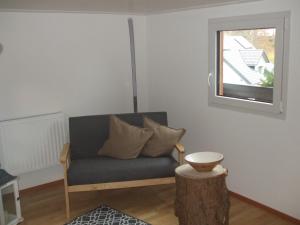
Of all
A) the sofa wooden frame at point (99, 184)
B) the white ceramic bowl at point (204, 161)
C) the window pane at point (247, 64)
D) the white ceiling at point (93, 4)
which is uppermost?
the white ceiling at point (93, 4)

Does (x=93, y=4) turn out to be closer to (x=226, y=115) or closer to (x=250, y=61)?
(x=250, y=61)

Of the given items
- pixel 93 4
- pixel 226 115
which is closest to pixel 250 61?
pixel 226 115

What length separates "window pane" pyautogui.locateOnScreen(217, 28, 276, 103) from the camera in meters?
3.17

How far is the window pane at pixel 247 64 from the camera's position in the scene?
3168 mm

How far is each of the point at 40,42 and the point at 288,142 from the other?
8.65 feet

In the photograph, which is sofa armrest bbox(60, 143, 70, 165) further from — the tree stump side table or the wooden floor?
the tree stump side table

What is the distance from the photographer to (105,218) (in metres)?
3.25

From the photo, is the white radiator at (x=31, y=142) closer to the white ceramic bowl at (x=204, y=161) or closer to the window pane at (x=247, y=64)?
the white ceramic bowl at (x=204, y=161)

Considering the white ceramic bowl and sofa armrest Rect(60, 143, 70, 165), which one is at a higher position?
the white ceramic bowl

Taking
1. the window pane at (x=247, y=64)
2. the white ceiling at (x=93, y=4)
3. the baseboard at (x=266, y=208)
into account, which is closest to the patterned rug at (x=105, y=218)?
the baseboard at (x=266, y=208)

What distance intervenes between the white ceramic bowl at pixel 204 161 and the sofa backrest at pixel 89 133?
3.59 feet

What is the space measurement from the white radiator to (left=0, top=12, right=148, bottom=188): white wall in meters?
0.15

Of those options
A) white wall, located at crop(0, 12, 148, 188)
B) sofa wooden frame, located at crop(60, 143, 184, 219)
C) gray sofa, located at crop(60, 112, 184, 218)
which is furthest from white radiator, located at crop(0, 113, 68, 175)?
sofa wooden frame, located at crop(60, 143, 184, 219)

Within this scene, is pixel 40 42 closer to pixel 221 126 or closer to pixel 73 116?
pixel 73 116
